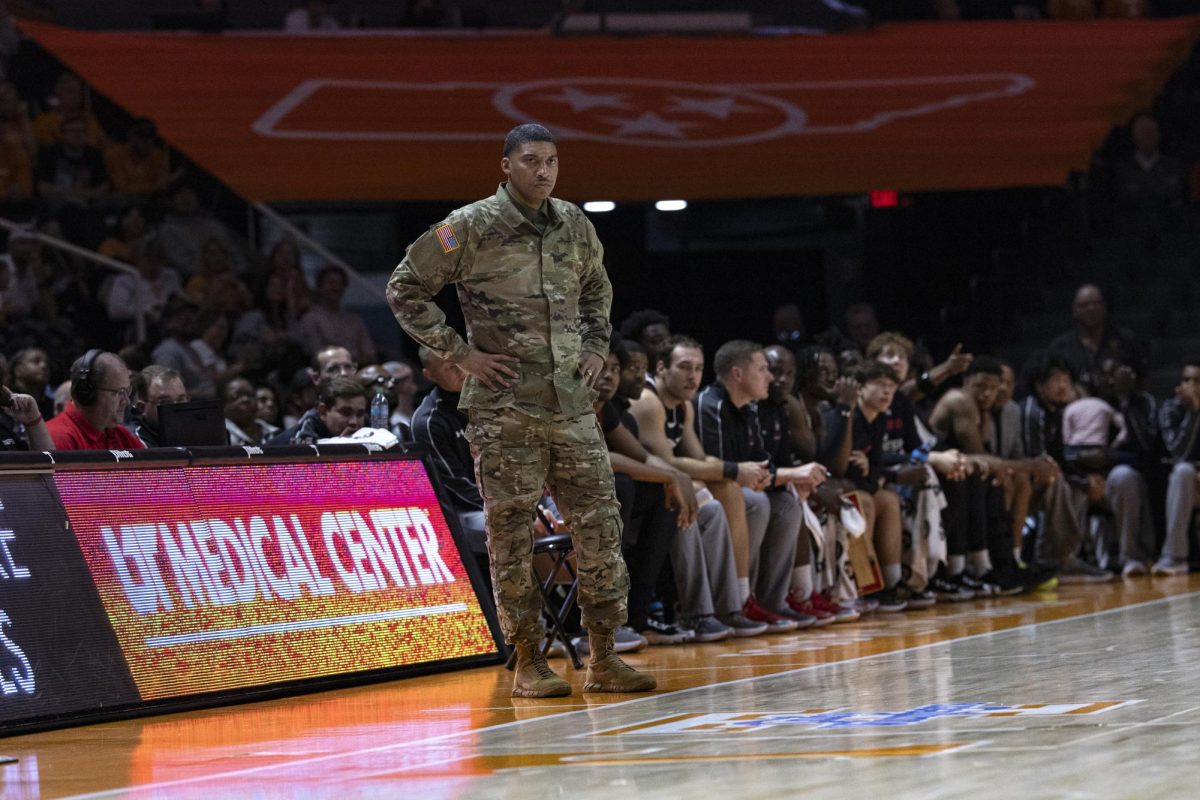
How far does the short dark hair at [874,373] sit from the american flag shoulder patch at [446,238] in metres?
4.82

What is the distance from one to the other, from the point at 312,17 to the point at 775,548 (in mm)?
7132

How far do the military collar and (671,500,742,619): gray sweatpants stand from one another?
104 inches

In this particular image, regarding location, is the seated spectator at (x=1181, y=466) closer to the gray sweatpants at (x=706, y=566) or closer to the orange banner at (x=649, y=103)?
the orange banner at (x=649, y=103)

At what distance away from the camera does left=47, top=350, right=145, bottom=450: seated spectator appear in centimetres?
720

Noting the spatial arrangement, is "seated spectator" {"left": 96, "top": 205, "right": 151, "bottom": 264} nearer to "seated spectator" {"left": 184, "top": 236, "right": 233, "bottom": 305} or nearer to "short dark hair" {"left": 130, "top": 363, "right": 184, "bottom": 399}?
"seated spectator" {"left": 184, "top": 236, "right": 233, "bottom": 305}

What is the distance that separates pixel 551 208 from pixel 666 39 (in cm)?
758

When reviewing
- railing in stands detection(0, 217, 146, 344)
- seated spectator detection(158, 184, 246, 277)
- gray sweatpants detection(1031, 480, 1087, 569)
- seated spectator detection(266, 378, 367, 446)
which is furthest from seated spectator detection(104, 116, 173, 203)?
gray sweatpants detection(1031, 480, 1087, 569)

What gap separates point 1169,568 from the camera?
12555mm

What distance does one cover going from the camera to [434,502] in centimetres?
768

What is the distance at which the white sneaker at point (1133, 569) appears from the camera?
41.1 feet

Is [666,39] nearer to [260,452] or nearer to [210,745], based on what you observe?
[260,452]

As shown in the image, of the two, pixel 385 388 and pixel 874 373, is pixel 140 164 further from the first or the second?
pixel 874 373

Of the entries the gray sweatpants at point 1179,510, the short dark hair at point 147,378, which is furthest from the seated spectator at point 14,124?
the gray sweatpants at point 1179,510

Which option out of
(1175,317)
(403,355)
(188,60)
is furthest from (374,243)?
(1175,317)
